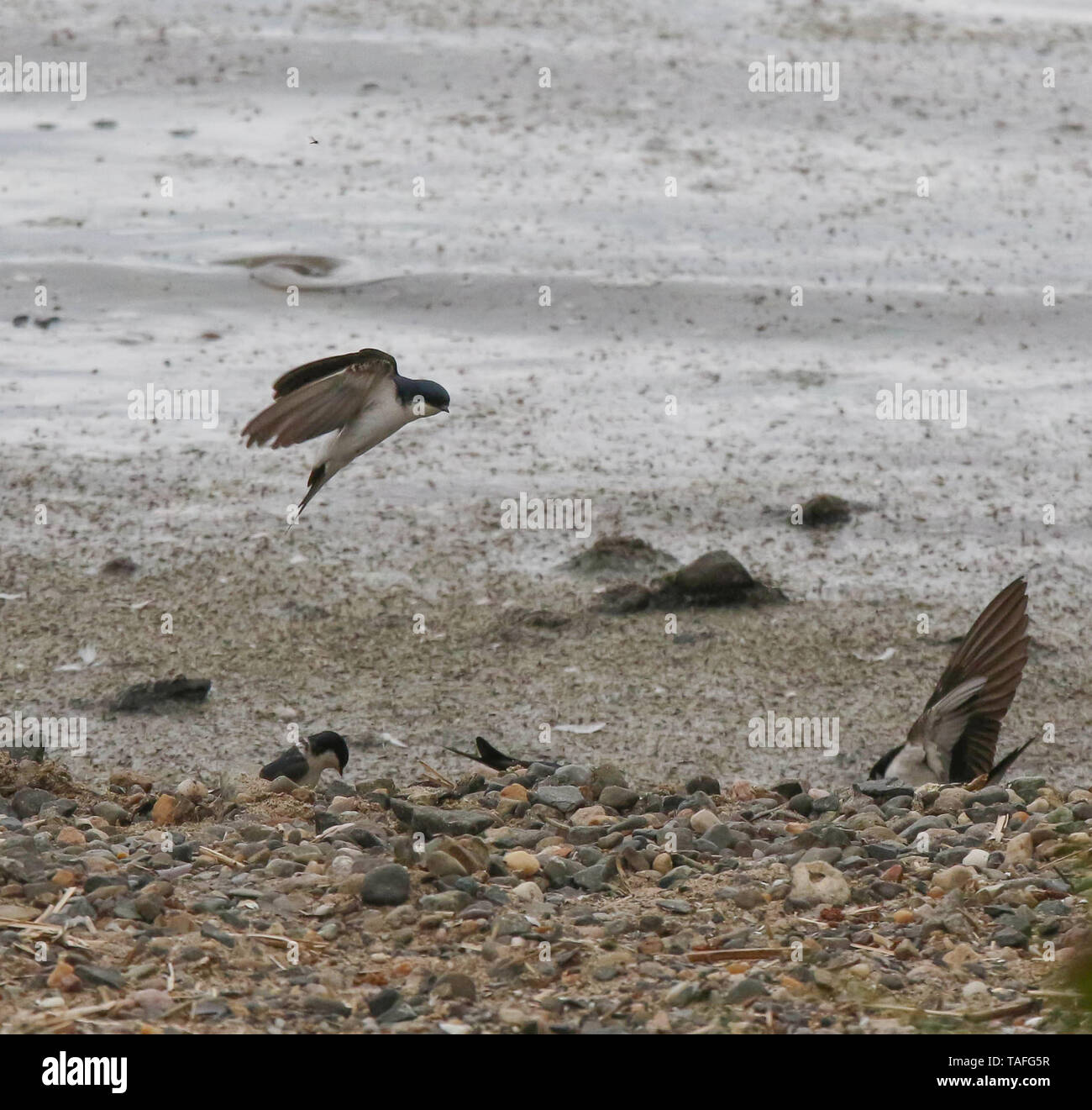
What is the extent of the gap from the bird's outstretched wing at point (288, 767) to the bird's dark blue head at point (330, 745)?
0.20 feet

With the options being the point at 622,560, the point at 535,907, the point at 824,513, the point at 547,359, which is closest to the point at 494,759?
the point at 535,907

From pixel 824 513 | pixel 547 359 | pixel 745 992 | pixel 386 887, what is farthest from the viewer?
pixel 547 359

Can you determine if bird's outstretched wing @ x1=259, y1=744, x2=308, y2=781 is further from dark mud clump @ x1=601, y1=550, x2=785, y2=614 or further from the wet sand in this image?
dark mud clump @ x1=601, y1=550, x2=785, y2=614

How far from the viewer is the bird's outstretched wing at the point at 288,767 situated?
4.95m

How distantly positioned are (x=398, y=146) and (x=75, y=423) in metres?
3.48

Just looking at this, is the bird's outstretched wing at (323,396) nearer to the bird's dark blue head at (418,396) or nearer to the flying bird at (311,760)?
the bird's dark blue head at (418,396)

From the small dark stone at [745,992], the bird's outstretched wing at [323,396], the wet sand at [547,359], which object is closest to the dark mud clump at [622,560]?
the wet sand at [547,359]

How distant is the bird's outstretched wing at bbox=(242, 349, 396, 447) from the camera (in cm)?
494

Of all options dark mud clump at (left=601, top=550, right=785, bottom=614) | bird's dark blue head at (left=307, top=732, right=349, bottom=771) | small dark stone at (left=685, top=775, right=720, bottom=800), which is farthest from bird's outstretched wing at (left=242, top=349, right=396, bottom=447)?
dark mud clump at (left=601, top=550, right=785, bottom=614)

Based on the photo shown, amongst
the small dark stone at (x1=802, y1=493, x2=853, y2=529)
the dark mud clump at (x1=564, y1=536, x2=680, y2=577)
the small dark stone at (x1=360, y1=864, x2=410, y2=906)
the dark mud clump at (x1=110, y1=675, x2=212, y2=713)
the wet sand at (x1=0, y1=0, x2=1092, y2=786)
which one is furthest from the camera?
the small dark stone at (x1=802, y1=493, x2=853, y2=529)

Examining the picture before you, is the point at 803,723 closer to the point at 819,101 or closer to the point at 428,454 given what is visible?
the point at 428,454

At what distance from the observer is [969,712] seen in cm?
514

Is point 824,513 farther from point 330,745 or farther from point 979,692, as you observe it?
point 330,745

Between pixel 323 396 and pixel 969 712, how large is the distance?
2.12 meters
